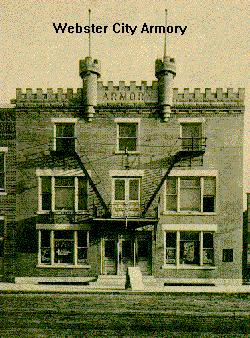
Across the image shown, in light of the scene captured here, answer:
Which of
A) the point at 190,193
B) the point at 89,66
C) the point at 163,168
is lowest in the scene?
the point at 190,193

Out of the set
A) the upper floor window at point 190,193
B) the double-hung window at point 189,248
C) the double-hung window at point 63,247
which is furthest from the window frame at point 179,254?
the double-hung window at point 63,247

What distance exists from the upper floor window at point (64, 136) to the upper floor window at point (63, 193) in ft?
5.63

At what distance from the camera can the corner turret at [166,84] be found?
1864 cm

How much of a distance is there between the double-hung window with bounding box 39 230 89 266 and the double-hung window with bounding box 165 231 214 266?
471 centimetres

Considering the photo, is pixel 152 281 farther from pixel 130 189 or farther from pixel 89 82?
pixel 89 82

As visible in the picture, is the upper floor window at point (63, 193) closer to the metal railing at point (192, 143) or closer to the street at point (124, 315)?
the metal railing at point (192, 143)

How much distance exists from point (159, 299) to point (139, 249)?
781 centimetres

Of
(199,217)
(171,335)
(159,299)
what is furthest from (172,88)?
(171,335)

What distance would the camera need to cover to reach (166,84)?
736 inches

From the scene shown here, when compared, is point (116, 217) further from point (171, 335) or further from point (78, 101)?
point (171, 335)

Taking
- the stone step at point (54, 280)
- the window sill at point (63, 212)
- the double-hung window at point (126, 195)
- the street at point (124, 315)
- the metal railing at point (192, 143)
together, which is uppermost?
the metal railing at point (192, 143)

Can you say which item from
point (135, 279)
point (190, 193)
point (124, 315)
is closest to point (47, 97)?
point (190, 193)

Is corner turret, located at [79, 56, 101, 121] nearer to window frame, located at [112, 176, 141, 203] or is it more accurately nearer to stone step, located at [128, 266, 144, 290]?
window frame, located at [112, 176, 141, 203]

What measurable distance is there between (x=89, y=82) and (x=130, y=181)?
5.97 meters
